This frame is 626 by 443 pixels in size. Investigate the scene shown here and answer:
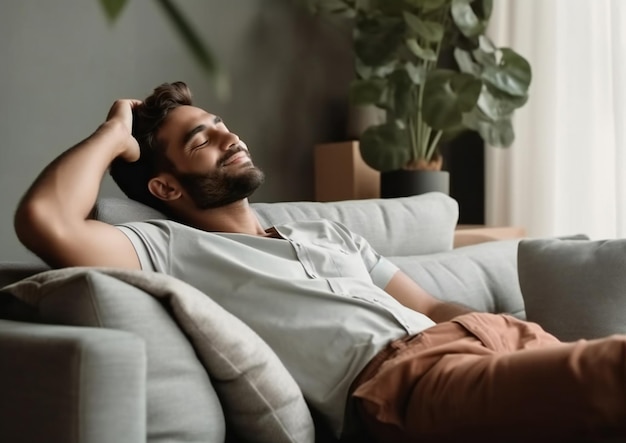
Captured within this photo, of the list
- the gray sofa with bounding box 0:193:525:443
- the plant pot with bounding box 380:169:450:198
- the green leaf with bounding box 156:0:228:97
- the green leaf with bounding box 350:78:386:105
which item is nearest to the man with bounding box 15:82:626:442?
the gray sofa with bounding box 0:193:525:443

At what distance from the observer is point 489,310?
2178 mm

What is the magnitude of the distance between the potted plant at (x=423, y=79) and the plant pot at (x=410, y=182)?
0.03ft

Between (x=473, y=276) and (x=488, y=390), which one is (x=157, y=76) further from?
(x=488, y=390)

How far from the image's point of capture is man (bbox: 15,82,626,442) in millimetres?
1092

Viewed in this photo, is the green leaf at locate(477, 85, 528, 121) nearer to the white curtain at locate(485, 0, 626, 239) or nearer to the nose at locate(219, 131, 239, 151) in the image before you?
the white curtain at locate(485, 0, 626, 239)

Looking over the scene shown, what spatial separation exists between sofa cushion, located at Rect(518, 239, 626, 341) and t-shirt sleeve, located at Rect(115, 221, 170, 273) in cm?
94

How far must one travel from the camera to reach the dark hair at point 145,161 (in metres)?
1.69

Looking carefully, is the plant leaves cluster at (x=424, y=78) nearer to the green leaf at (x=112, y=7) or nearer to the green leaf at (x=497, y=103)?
the green leaf at (x=497, y=103)

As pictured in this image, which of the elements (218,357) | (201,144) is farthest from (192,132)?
(218,357)

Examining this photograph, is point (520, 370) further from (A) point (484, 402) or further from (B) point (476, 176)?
(B) point (476, 176)

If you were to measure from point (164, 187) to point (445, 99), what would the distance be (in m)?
1.53

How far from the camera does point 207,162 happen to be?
65.5 inches

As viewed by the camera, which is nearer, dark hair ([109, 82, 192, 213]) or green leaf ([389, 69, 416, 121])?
dark hair ([109, 82, 192, 213])

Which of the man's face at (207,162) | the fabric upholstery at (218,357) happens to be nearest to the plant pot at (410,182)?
the man's face at (207,162)
